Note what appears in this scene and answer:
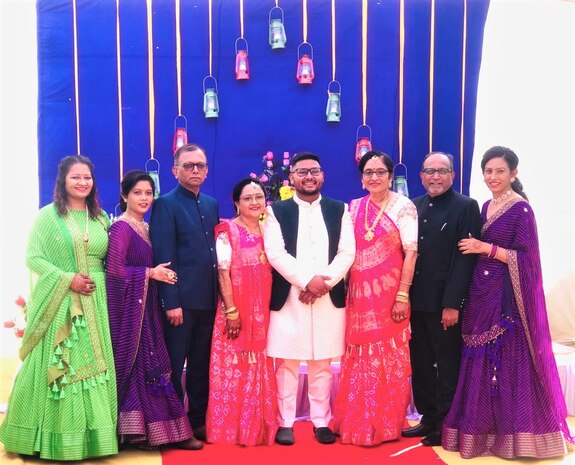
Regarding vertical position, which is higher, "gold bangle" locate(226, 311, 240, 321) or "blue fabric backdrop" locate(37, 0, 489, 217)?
"blue fabric backdrop" locate(37, 0, 489, 217)

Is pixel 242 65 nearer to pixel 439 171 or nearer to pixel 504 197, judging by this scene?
pixel 439 171

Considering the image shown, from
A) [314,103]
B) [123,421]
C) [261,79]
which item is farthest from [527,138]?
[123,421]

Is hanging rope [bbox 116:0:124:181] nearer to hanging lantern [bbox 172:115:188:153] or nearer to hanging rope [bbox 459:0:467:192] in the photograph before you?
hanging lantern [bbox 172:115:188:153]

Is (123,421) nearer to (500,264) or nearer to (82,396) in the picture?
(82,396)

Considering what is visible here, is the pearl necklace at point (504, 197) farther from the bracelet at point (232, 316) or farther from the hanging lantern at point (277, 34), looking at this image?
the hanging lantern at point (277, 34)

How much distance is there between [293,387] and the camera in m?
3.54

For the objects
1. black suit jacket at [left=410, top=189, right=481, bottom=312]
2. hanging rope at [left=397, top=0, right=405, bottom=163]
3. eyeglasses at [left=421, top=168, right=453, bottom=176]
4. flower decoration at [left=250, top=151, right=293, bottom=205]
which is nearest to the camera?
black suit jacket at [left=410, top=189, right=481, bottom=312]

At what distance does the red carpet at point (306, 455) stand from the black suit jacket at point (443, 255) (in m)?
0.69

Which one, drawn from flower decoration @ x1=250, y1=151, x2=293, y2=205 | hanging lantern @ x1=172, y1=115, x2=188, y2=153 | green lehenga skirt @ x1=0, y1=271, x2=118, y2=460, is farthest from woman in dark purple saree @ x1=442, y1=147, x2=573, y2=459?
hanging lantern @ x1=172, y1=115, x2=188, y2=153

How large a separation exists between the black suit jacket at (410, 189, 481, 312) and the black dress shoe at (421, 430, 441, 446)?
0.62 metres

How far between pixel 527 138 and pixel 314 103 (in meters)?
1.70

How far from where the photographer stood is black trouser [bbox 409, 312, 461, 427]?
3.50 meters

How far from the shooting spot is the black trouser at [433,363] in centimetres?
350

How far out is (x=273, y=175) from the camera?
534 cm
